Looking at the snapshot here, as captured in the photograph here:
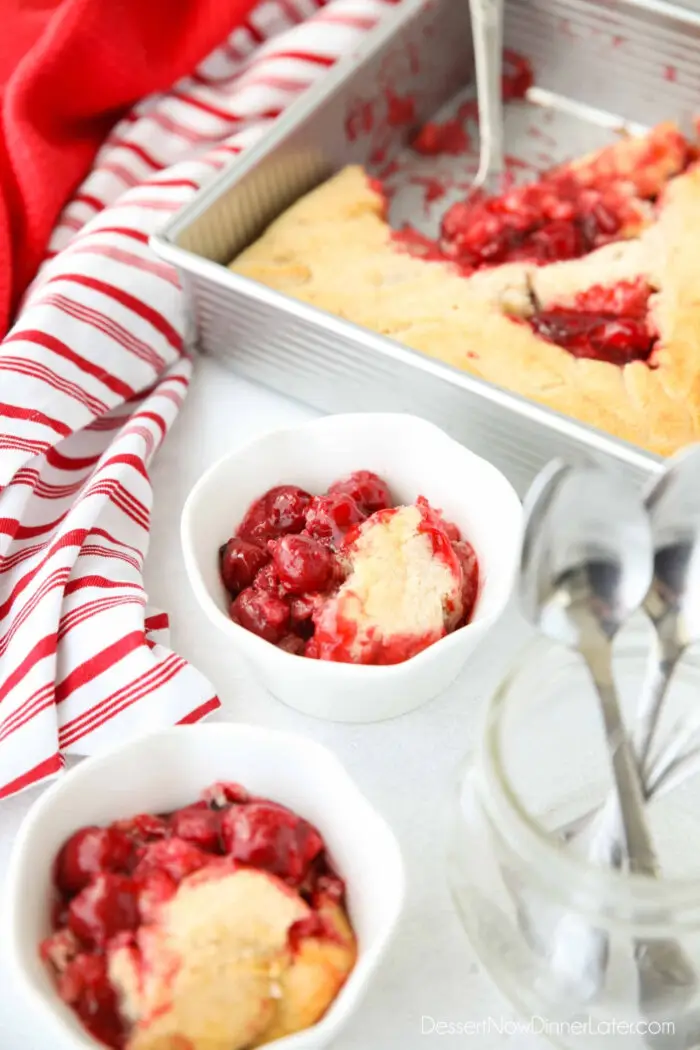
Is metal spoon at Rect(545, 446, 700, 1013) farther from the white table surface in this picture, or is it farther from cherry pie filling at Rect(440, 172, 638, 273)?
cherry pie filling at Rect(440, 172, 638, 273)

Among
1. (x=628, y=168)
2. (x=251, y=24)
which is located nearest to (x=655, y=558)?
(x=628, y=168)

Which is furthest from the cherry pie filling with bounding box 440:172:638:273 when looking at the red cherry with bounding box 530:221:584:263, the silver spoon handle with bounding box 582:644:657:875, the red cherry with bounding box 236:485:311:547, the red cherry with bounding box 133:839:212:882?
the red cherry with bounding box 133:839:212:882

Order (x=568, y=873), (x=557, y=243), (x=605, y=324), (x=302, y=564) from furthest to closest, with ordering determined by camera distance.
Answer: (x=557, y=243)
(x=605, y=324)
(x=302, y=564)
(x=568, y=873)

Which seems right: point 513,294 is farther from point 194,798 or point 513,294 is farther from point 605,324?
point 194,798

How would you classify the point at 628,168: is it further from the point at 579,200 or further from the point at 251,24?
the point at 251,24

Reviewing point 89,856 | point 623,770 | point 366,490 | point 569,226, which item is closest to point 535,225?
point 569,226

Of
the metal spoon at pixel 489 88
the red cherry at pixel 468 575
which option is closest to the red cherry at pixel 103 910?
the red cherry at pixel 468 575
